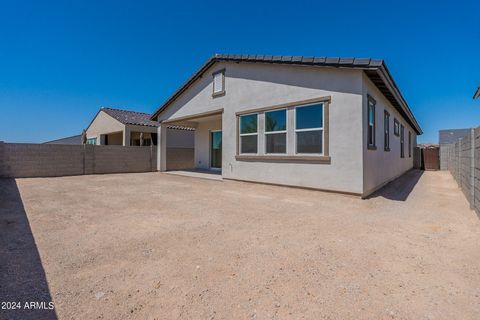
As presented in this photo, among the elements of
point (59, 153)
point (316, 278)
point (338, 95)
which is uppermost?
point (338, 95)

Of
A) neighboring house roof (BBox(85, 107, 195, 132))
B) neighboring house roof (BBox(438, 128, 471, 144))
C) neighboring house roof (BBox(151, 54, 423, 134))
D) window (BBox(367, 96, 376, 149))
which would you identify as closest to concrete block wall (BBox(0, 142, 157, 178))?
neighboring house roof (BBox(85, 107, 195, 132))

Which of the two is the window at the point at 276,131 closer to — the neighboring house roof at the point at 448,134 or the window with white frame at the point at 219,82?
the window with white frame at the point at 219,82

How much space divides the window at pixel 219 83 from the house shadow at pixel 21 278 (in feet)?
26.9

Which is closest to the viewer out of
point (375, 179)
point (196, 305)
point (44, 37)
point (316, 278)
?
point (196, 305)

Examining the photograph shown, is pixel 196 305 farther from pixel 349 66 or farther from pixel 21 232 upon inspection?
pixel 349 66

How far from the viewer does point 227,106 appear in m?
10.0

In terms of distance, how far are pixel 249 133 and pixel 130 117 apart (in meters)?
14.6

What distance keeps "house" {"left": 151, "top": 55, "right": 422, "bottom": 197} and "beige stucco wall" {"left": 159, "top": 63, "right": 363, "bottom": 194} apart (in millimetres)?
27

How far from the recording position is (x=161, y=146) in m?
14.2

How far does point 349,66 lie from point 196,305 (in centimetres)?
668

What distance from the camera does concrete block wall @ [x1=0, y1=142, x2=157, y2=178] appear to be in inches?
441

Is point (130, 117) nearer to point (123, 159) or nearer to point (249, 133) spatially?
point (123, 159)

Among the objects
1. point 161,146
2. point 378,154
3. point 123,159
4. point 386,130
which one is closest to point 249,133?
point 378,154

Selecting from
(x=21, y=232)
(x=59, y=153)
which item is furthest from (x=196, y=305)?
(x=59, y=153)
